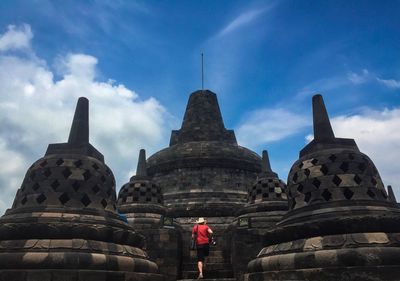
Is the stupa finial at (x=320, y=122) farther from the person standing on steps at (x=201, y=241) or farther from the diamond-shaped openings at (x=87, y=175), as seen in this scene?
the diamond-shaped openings at (x=87, y=175)

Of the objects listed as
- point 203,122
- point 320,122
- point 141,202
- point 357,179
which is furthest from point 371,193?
point 203,122

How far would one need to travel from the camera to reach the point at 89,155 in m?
7.40

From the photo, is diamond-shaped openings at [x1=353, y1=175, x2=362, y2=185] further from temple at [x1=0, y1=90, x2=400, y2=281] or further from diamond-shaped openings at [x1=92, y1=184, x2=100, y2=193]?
diamond-shaped openings at [x1=92, y1=184, x2=100, y2=193]

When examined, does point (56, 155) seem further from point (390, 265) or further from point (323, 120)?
point (390, 265)

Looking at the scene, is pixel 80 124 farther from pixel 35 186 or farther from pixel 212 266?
pixel 212 266

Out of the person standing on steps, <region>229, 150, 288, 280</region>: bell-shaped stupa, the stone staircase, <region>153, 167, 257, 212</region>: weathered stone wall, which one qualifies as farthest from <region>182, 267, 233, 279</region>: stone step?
→ <region>153, 167, 257, 212</region>: weathered stone wall

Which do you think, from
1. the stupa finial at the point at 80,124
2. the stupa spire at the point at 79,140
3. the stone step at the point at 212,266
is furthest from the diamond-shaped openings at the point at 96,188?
the stone step at the point at 212,266

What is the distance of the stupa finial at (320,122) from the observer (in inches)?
297

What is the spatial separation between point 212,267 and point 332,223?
717cm

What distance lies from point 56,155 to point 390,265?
6.45 meters

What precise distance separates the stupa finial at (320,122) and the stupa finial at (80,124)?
5223 millimetres

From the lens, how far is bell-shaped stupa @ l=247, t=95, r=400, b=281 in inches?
211

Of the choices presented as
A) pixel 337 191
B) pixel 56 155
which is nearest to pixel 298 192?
pixel 337 191

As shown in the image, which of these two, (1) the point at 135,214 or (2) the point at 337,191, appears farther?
(1) the point at 135,214
